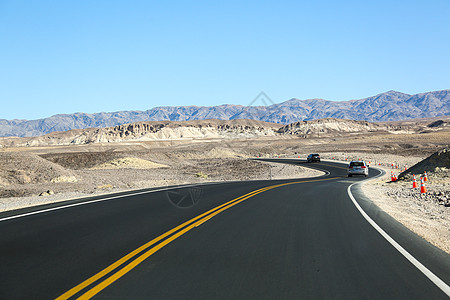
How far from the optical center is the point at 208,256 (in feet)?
22.7

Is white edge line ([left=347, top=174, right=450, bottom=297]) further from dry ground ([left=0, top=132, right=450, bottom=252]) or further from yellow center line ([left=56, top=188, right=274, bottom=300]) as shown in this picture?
yellow center line ([left=56, top=188, right=274, bottom=300])

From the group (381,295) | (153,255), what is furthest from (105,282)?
(381,295)

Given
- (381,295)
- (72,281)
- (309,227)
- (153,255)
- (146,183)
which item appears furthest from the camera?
(146,183)

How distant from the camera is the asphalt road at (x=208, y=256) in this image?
526cm

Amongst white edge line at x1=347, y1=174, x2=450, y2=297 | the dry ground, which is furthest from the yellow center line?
the dry ground

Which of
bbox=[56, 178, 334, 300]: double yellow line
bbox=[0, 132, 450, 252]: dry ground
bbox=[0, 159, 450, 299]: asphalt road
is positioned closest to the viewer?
bbox=[56, 178, 334, 300]: double yellow line

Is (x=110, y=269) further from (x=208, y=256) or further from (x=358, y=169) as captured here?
(x=358, y=169)

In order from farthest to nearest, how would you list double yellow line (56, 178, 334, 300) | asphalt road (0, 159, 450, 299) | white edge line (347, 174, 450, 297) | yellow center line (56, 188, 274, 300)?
white edge line (347, 174, 450, 297) → asphalt road (0, 159, 450, 299) → double yellow line (56, 178, 334, 300) → yellow center line (56, 188, 274, 300)

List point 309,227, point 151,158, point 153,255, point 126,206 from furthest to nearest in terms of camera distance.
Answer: point 151,158 → point 126,206 → point 309,227 → point 153,255

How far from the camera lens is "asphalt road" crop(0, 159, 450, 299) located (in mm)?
5262

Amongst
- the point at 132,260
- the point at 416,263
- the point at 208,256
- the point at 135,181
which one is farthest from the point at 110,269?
the point at 135,181

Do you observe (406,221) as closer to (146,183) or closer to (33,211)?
(33,211)

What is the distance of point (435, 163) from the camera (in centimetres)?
2892

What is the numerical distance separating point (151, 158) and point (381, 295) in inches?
2294
